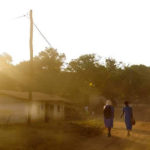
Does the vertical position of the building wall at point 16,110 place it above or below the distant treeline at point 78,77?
below

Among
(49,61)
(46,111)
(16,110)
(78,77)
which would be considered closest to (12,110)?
(16,110)

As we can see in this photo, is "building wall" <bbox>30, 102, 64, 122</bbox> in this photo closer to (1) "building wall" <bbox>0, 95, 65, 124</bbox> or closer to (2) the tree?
(1) "building wall" <bbox>0, 95, 65, 124</bbox>

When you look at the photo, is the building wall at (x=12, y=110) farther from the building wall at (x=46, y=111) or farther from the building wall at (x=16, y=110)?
the building wall at (x=46, y=111)

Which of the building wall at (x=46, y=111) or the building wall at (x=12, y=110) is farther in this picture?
the building wall at (x=46, y=111)

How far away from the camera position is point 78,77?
2530 inches

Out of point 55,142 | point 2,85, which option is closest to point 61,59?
point 2,85

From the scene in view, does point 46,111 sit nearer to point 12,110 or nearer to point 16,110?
point 16,110

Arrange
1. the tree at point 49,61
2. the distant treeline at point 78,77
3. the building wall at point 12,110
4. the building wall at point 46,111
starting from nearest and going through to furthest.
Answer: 1. the building wall at point 12,110
2. the building wall at point 46,111
3. the distant treeline at point 78,77
4. the tree at point 49,61

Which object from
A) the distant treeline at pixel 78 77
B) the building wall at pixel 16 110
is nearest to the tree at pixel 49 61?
the distant treeline at pixel 78 77

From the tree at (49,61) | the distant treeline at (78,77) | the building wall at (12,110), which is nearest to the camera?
the building wall at (12,110)

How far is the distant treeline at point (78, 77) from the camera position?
201ft

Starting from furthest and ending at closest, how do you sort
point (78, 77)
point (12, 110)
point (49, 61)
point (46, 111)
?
point (49, 61) < point (78, 77) < point (46, 111) < point (12, 110)

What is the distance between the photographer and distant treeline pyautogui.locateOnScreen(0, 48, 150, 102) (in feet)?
201

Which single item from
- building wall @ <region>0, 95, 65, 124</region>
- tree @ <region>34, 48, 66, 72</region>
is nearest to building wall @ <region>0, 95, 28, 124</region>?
building wall @ <region>0, 95, 65, 124</region>
